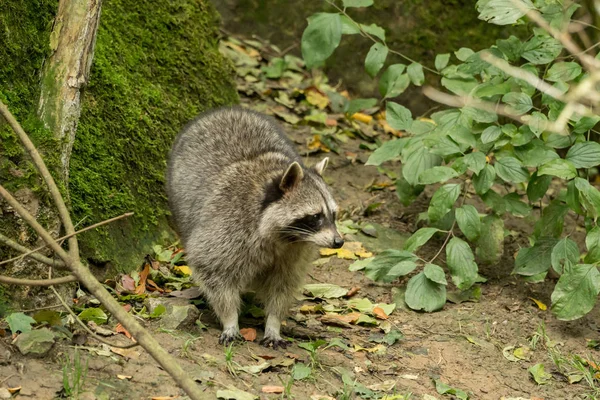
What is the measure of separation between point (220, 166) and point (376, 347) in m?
1.75

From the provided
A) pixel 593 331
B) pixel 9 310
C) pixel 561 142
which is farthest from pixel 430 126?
pixel 9 310

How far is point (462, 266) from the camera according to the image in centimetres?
605

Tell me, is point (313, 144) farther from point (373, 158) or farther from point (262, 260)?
point (262, 260)

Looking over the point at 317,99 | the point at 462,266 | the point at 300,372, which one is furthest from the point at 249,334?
the point at 317,99

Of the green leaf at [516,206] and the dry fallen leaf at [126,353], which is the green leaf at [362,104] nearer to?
the green leaf at [516,206]

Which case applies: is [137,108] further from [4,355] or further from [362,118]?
[362,118]

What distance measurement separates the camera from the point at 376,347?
18.1ft

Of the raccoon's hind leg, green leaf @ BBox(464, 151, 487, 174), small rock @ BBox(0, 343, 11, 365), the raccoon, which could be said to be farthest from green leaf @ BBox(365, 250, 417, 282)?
small rock @ BBox(0, 343, 11, 365)

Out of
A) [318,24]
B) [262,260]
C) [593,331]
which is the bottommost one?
[593,331]

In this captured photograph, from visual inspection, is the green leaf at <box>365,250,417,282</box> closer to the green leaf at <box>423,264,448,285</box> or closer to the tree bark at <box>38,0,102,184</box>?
the green leaf at <box>423,264,448,285</box>

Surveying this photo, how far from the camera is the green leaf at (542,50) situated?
5816 mm

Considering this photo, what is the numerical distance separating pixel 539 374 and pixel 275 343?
71.5 inches

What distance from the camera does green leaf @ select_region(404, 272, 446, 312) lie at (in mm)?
6055

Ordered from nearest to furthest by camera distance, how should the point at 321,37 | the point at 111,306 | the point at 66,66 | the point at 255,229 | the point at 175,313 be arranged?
the point at 111,306 → the point at 66,66 → the point at 175,313 → the point at 255,229 → the point at 321,37
